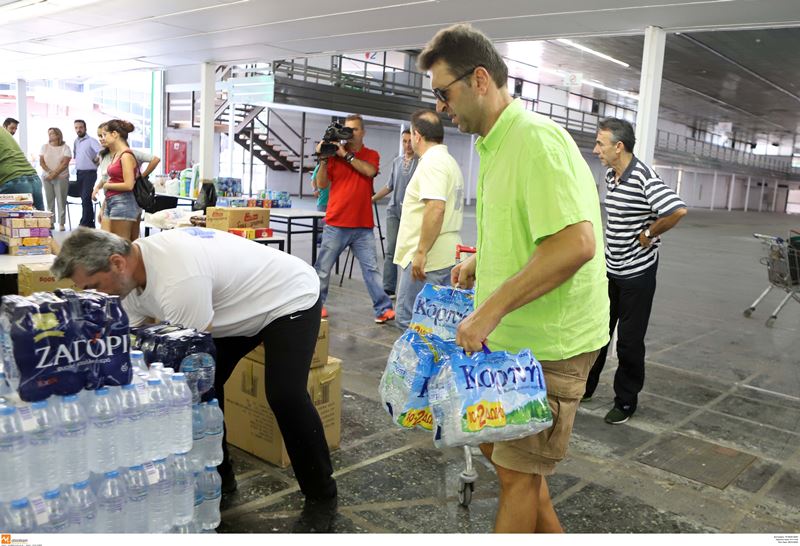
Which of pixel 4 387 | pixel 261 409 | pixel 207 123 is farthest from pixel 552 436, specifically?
pixel 207 123

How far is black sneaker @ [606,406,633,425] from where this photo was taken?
149 inches

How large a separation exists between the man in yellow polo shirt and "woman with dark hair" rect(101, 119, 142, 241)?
4636 mm

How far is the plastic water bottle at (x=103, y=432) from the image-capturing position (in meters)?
1.67

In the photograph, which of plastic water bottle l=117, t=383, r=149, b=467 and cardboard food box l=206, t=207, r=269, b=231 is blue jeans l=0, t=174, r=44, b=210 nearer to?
cardboard food box l=206, t=207, r=269, b=231

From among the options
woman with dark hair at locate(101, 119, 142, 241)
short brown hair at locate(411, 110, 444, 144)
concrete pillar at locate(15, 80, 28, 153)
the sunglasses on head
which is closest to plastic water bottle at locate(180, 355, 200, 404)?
the sunglasses on head

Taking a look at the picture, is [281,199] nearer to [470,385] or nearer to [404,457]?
[404,457]

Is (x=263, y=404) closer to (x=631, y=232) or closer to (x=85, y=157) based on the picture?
(x=631, y=232)

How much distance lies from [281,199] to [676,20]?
4766 mm

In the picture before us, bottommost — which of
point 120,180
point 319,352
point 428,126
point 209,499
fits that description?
point 209,499

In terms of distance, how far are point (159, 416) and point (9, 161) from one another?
3.56 metres

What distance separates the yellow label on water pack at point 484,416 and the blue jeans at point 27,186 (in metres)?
Answer: 3.99

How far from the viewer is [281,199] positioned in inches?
319

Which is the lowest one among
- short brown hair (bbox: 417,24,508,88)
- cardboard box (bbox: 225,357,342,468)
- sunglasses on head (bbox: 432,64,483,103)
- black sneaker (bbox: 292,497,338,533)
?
black sneaker (bbox: 292,497,338,533)

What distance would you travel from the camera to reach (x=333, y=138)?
5.50m
